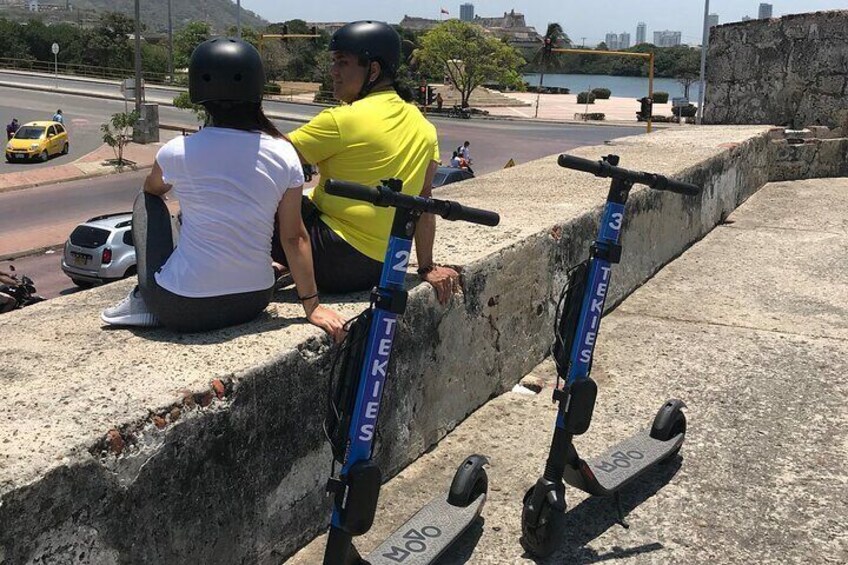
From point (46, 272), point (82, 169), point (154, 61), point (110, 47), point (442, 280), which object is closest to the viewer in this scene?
point (442, 280)

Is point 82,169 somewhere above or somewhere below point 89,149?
below

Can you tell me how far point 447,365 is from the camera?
3.60 m

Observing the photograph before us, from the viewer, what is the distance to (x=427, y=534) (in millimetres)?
2766

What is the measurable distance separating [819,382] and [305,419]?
283 centimetres

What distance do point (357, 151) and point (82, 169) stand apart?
3125 centimetres

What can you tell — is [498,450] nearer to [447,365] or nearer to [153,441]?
[447,365]

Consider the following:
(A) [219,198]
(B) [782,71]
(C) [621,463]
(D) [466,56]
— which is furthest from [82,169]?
(D) [466,56]

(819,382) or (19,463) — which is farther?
(819,382)

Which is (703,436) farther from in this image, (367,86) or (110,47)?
(110,47)

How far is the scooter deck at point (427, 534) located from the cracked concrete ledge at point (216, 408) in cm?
30

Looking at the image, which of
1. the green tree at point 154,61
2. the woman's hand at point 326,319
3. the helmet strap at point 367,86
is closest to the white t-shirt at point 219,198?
the woman's hand at point 326,319

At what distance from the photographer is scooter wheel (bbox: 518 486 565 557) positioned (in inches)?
111

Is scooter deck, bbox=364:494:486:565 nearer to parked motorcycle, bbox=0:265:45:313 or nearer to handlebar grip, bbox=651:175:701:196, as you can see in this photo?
handlebar grip, bbox=651:175:701:196

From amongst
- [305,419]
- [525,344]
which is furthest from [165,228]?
[525,344]
